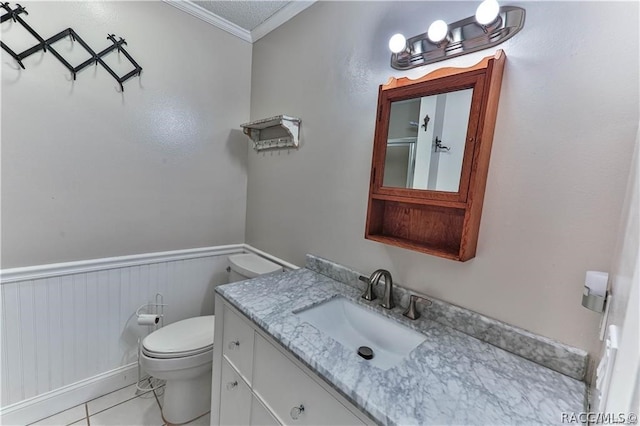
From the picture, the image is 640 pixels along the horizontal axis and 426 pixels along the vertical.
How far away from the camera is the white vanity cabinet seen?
76 centimetres

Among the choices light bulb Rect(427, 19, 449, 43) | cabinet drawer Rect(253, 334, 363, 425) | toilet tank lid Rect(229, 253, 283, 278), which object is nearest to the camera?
cabinet drawer Rect(253, 334, 363, 425)

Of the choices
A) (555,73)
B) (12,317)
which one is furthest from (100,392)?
(555,73)

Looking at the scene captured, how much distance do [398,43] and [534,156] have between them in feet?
2.18

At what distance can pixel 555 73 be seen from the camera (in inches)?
32.1

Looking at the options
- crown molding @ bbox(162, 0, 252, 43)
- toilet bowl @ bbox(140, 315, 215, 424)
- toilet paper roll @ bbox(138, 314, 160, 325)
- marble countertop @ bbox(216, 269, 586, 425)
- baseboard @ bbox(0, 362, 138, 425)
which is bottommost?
baseboard @ bbox(0, 362, 138, 425)

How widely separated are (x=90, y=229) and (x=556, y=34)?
221 cm

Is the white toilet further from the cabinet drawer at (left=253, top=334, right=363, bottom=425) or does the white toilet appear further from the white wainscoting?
the cabinet drawer at (left=253, top=334, right=363, bottom=425)

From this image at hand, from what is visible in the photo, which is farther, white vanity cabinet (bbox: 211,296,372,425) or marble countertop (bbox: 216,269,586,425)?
white vanity cabinet (bbox: 211,296,372,425)

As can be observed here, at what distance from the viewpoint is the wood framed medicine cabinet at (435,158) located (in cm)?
90

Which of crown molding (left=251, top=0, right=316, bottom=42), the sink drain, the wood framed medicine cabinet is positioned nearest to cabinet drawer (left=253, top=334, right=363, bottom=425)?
the sink drain

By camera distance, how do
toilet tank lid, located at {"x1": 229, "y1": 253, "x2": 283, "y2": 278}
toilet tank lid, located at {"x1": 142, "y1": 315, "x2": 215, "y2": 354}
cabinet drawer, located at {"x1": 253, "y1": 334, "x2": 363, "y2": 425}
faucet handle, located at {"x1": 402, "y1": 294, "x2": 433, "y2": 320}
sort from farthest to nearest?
toilet tank lid, located at {"x1": 229, "y1": 253, "x2": 283, "y2": 278} < toilet tank lid, located at {"x1": 142, "y1": 315, "x2": 215, "y2": 354} < faucet handle, located at {"x1": 402, "y1": 294, "x2": 433, "y2": 320} < cabinet drawer, located at {"x1": 253, "y1": 334, "x2": 363, "y2": 425}

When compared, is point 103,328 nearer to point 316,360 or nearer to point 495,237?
point 316,360

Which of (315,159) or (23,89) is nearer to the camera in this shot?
(23,89)

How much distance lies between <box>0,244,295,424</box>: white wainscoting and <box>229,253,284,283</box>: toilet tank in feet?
0.25
